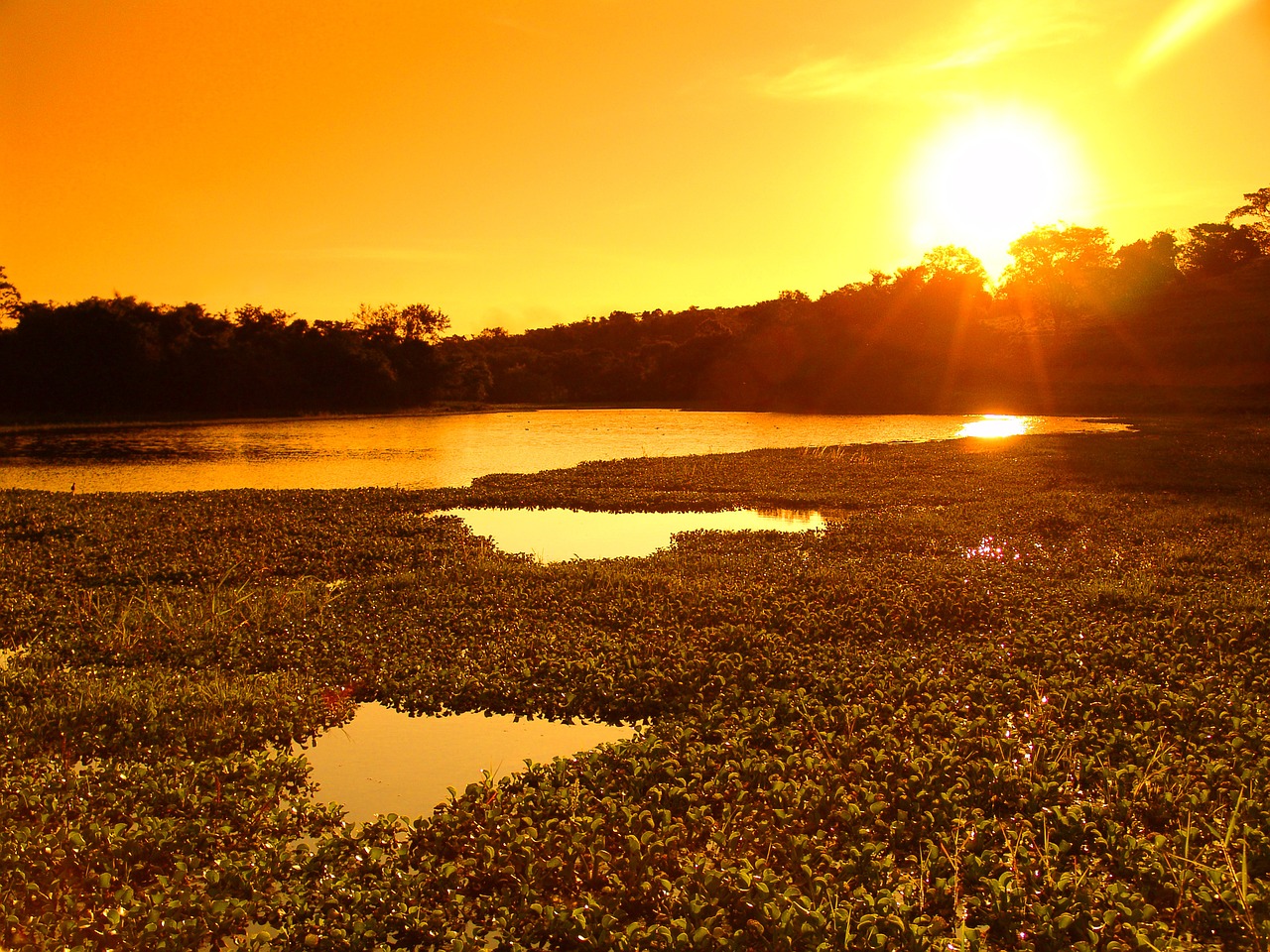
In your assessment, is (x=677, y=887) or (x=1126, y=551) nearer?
(x=677, y=887)

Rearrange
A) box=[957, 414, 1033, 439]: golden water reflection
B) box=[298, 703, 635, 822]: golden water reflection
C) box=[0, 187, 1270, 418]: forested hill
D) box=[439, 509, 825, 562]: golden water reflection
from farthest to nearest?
box=[0, 187, 1270, 418]: forested hill → box=[957, 414, 1033, 439]: golden water reflection → box=[439, 509, 825, 562]: golden water reflection → box=[298, 703, 635, 822]: golden water reflection

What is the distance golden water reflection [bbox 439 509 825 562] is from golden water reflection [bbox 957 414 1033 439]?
26.4 metres

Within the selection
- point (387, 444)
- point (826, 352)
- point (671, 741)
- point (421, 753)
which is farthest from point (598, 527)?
point (826, 352)

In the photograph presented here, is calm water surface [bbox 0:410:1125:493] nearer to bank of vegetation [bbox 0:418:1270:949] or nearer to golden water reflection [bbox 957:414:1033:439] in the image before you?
golden water reflection [bbox 957:414:1033:439]

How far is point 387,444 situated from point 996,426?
3519 centimetres

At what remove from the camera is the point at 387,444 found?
43875 mm

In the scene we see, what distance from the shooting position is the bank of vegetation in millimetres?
5543

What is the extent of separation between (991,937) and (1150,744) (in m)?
3.57

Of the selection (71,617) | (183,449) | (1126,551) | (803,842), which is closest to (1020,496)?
(1126,551)

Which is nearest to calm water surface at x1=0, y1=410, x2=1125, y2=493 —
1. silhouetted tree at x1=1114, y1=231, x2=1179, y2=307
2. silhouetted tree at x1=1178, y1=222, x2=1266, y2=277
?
silhouetted tree at x1=1114, y1=231, x2=1179, y2=307

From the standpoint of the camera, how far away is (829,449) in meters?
37.1

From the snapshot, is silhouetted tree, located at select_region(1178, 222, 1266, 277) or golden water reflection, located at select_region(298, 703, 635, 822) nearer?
golden water reflection, located at select_region(298, 703, 635, 822)

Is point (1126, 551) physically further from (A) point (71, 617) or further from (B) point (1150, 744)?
(A) point (71, 617)

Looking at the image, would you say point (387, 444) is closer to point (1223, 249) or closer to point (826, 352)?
point (826, 352)
